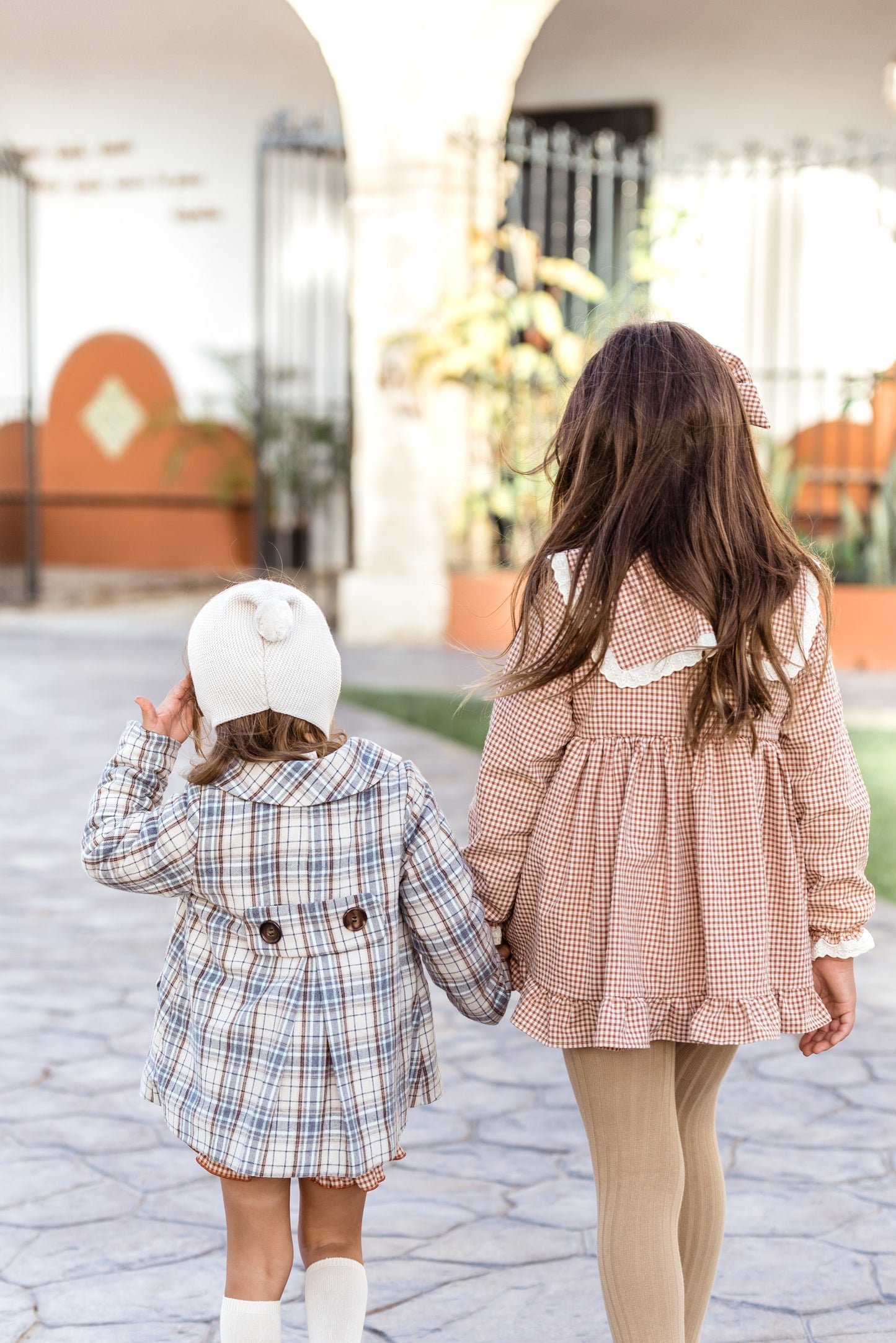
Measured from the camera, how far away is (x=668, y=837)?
A: 1623mm

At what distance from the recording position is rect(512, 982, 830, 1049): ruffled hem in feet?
5.20

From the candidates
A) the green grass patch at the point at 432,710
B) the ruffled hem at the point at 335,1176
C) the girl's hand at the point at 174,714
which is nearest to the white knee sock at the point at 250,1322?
the ruffled hem at the point at 335,1176

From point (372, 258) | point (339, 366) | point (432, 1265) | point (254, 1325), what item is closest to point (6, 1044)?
point (432, 1265)

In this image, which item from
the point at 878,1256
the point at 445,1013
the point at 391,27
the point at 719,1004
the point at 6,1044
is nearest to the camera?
the point at 719,1004

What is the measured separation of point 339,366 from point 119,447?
224cm

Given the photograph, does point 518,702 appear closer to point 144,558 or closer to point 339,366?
point 339,366

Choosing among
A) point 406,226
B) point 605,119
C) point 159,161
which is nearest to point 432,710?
point 406,226

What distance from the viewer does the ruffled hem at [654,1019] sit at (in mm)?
1586

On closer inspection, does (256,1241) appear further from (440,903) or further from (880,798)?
(880,798)

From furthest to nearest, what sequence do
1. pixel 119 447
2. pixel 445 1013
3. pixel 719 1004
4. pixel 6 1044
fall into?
pixel 119 447, pixel 445 1013, pixel 6 1044, pixel 719 1004

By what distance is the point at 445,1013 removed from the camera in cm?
330

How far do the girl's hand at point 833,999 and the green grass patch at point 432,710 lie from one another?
4.16 metres

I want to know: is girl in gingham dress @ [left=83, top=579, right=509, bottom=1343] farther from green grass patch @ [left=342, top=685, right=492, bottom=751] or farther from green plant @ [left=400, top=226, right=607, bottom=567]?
green plant @ [left=400, top=226, right=607, bottom=567]

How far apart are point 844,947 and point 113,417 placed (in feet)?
39.7
